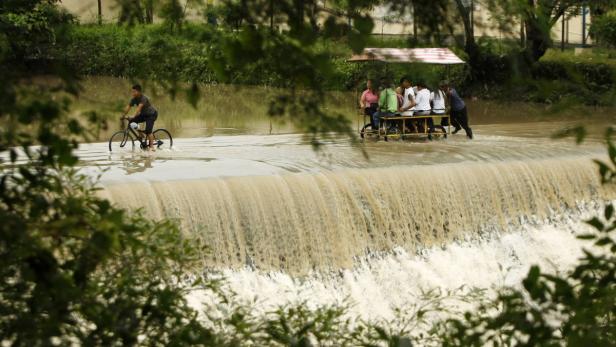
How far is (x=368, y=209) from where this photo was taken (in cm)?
1403

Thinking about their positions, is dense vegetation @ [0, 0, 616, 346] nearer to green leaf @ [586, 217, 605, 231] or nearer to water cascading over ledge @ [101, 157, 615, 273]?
green leaf @ [586, 217, 605, 231]

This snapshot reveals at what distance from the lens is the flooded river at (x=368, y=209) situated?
12.8 meters

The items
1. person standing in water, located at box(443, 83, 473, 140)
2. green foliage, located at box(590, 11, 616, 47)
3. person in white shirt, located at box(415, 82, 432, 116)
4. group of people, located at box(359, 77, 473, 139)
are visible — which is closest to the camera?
green foliage, located at box(590, 11, 616, 47)

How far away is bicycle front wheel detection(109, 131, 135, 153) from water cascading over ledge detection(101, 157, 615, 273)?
4.37 meters

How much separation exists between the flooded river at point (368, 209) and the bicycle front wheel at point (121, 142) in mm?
230

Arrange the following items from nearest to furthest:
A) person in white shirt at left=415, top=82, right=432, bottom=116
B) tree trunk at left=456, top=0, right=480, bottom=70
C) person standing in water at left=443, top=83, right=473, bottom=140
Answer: tree trunk at left=456, top=0, right=480, bottom=70
person in white shirt at left=415, top=82, right=432, bottom=116
person standing in water at left=443, top=83, right=473, bottom=140

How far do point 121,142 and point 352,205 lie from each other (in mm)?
5159

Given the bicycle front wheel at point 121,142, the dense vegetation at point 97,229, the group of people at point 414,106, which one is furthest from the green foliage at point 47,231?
the group of people at point 414,106

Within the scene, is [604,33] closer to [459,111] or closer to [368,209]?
[368,209]

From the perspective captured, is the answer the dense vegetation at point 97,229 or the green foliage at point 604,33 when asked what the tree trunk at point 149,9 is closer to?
the dense vegetation at point 97,229

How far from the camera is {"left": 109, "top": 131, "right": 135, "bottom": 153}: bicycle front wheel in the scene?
57.2 ft

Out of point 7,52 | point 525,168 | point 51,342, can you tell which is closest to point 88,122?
point 7,52

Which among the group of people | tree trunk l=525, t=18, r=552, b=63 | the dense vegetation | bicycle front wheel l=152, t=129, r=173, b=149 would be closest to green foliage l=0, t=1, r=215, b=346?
the dense vegetation

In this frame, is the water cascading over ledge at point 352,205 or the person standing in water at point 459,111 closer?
the water cascading over ledge at point 352,205
